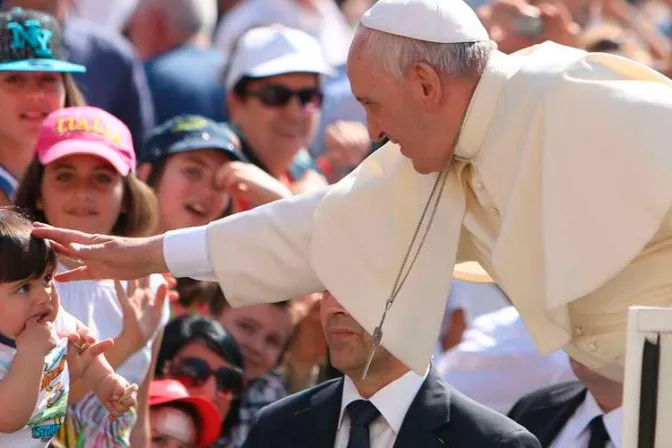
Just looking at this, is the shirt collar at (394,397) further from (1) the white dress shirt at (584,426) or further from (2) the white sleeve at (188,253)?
(1) the white dress shirt at (584,426)

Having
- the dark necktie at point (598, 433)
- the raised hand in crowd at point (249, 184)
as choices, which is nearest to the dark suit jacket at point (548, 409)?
the dark necktie at point (598, 433)

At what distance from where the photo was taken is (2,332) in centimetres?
434

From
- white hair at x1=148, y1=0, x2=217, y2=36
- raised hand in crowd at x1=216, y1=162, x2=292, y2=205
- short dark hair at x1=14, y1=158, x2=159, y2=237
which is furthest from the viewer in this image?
white hair at x1=148, y1=0, x2=217, y2=36

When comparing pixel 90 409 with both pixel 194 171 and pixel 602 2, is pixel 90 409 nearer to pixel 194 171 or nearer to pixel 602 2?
pixel 194 171

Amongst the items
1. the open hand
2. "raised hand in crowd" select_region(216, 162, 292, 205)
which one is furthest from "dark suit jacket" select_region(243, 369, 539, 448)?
"raised hand in crowd" select_region(216, 162, 292, 205)

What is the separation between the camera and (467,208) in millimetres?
4738

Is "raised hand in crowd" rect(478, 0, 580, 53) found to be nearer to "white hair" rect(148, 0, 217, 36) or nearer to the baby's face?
A: "white hair" rect(148, 0, 217, 36)

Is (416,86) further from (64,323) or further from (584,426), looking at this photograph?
(584,426)

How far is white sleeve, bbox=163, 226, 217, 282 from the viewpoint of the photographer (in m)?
4.73

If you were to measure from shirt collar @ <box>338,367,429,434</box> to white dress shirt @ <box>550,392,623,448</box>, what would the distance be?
0.99 m

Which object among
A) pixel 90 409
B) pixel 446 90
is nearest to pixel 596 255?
pixel 446 90

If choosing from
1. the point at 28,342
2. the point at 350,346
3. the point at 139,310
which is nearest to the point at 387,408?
the point at 350,346

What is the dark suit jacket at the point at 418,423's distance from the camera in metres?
4.95

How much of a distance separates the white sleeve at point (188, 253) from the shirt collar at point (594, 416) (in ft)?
5.51
